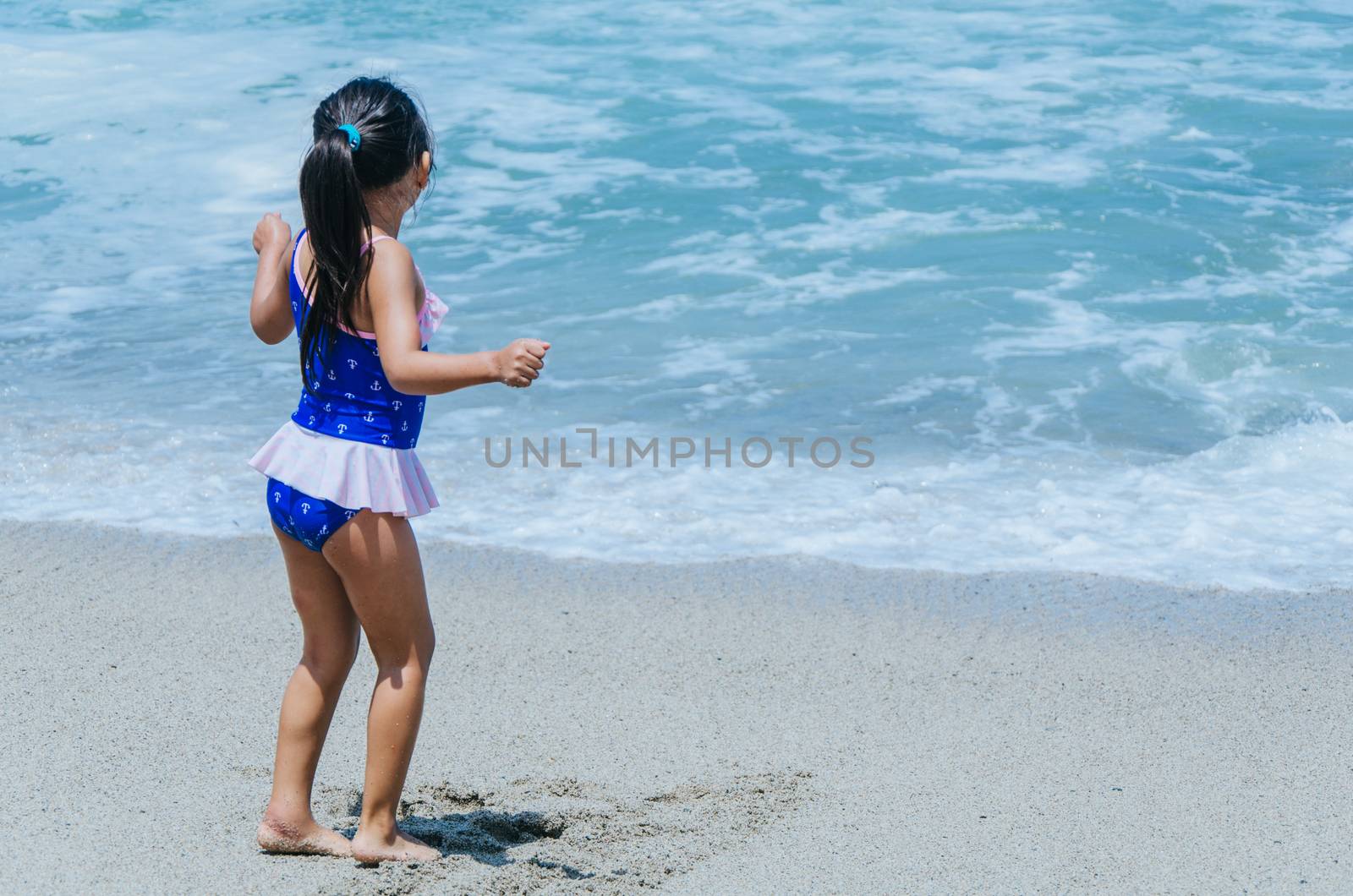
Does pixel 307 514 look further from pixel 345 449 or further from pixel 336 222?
pixel 336 222

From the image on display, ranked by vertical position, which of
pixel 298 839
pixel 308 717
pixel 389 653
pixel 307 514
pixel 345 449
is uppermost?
pixel 345 449

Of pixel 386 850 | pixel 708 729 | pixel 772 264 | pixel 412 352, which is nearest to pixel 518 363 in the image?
pixel 412 352

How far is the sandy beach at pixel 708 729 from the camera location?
8.84 feet

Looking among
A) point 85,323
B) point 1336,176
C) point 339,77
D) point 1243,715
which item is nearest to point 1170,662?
point 1243,715

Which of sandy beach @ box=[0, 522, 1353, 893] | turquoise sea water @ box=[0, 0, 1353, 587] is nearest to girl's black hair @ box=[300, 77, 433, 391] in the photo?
sandy beach @ box=[0, 522, 1353, 893]

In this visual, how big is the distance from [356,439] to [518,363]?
45 centimetres

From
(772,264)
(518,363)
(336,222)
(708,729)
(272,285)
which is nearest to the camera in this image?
(518,363)

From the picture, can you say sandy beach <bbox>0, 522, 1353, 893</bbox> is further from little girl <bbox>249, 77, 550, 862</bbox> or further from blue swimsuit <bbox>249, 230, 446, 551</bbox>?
blue swimsuit <bbox>249, 230, 446, 551</bbox>

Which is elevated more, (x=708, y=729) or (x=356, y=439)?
(x=356, y=439)

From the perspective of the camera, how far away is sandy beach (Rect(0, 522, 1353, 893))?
269 cm

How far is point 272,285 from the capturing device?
2.56 meters

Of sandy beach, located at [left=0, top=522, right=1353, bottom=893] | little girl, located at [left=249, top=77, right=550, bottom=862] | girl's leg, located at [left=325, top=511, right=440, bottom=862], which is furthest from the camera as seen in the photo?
sandy beach, located at [left=0, top=522, right=1353, bottom=893]

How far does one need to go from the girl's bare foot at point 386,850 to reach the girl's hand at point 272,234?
43.8 inches

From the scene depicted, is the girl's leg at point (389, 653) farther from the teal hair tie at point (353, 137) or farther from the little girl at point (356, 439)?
the teal hair tie at point (353, 137)
